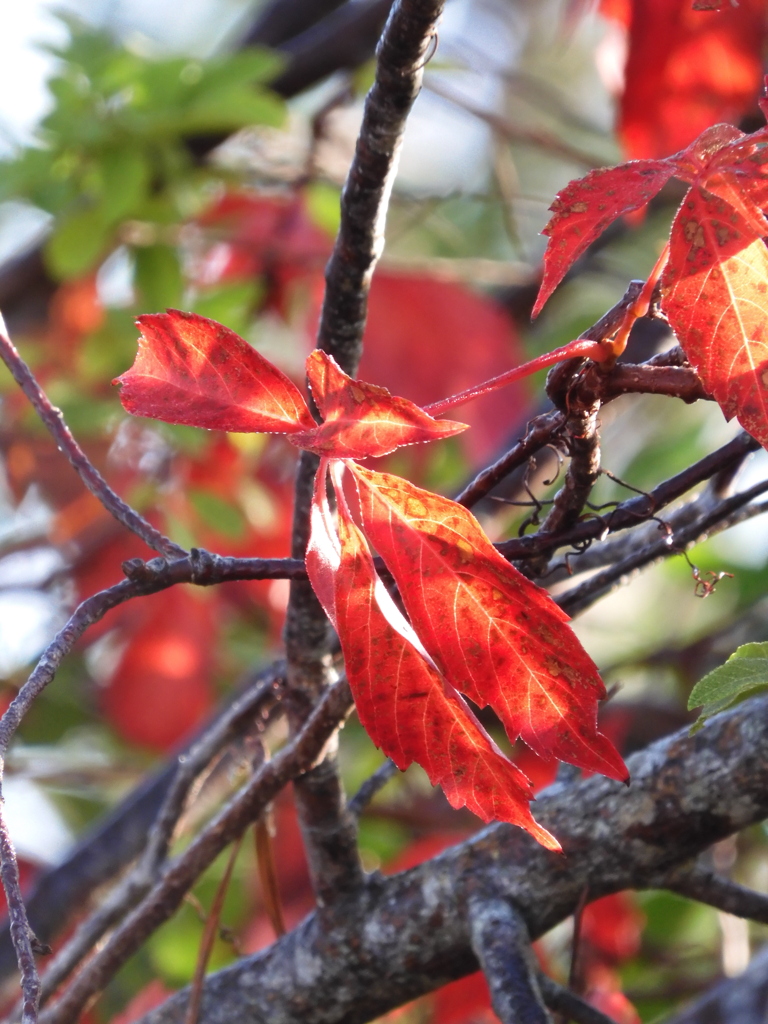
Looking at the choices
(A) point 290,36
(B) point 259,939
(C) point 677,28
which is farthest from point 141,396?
(A) point 290,36

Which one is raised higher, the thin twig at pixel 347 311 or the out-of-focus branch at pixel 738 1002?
the thin twig at pixel 347 311

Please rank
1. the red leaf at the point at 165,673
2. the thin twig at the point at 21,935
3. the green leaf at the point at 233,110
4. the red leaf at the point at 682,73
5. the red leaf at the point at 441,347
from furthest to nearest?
the red leaf at the point at 165,673 < the red leaf at the point at 441,347 < the green leaf at the point at 233,110 < the red leaf at the point at 682,73 < the thin twig at the point at 21,935

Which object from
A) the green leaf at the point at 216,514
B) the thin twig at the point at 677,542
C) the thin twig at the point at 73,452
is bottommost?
the thin twig at the point at 677,542

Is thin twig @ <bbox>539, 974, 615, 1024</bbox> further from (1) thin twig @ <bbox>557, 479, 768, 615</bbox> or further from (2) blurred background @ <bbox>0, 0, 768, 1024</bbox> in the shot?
(2) blurred background @ <bbox>0, 0, 768, 1024</bbox>

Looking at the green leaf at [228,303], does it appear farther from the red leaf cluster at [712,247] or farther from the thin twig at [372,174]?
the red leaf cluster at [712,247]

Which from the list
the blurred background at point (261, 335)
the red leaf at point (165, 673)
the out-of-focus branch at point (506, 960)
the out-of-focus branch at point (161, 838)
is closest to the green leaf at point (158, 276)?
the blurred background at point (261, 335)

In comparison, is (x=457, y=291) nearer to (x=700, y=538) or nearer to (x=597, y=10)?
(x=597, y=10)

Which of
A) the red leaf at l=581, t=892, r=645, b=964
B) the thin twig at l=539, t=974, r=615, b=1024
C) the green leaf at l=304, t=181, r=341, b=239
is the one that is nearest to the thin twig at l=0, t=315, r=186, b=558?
the thin twig at l=539, t=974, r=615, b=1024
